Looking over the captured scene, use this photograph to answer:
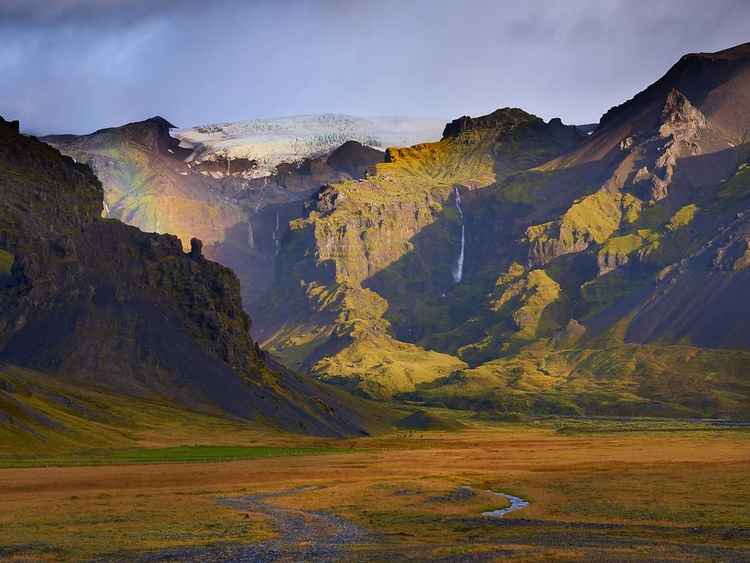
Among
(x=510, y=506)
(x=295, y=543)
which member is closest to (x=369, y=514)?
(x=510, y=506)

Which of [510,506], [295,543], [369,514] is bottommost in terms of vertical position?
[510,506]

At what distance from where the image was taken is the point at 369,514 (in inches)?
4033

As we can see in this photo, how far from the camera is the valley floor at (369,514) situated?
77006mm

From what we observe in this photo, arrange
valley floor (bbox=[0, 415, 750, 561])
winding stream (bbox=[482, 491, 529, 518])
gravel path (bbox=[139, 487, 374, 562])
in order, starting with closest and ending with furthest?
gravel path (bbox=[139, 487, 374, 562]) < valley floor (bbox=[0, 415, 750, 561]) < winding stream (bbox=[482, 491, 529, 518])

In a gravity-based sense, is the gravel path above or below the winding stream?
above

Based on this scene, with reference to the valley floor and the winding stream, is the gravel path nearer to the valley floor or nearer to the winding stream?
the valley floor

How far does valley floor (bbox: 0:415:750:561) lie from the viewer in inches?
3032

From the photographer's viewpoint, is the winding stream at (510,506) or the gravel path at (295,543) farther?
the winding stream at (510,506)

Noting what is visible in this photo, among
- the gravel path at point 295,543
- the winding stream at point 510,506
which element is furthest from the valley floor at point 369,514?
the winding stream at point 510,506

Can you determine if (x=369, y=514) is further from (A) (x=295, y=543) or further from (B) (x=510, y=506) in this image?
(A) (x=295, y=543)

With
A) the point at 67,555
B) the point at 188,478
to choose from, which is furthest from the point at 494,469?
the point at 67,555

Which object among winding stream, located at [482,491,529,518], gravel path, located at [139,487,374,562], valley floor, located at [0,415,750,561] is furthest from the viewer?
winding stream, located at [482,491,529,518]

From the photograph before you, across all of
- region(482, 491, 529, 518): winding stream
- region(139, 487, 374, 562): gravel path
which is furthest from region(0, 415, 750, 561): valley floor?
region(482, 491, 529, 518): winding stream

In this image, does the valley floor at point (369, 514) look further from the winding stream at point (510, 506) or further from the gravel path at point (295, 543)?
the winding stream at point (510, 506)
